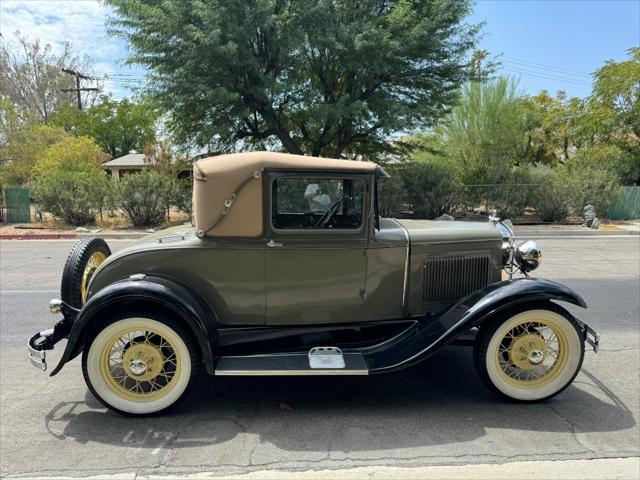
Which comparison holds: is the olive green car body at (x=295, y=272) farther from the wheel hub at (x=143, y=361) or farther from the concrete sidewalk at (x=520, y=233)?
the concrete sidewalk at (x=520, y=233)

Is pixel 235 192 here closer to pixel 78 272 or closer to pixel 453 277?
pixel 78 272

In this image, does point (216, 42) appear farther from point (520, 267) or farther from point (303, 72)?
point (520, 267)

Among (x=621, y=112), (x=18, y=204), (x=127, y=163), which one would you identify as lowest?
(x=18, y=204)

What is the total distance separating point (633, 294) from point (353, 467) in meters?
6.00

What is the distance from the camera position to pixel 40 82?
128ft

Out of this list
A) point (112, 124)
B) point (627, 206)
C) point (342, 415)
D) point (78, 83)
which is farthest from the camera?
point (112, 124)

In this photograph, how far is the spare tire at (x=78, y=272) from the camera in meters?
3.80

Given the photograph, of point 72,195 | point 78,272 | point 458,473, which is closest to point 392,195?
point 72,195

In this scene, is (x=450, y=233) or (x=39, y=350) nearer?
(x=39, y=350)

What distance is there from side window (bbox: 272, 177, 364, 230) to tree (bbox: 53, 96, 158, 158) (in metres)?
39.6

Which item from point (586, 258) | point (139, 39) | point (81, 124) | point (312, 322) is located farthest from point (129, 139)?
point (312, 322)

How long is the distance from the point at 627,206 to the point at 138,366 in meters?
20.3

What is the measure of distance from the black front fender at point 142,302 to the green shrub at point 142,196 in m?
13.0

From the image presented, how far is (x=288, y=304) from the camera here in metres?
3.52
